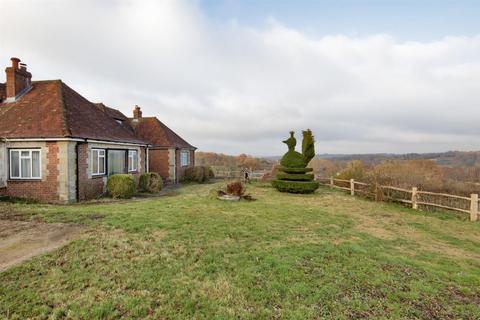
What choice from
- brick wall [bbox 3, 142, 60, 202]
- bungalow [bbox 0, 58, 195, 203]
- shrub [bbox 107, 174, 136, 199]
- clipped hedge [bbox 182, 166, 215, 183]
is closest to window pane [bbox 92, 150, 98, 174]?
bungalow [bbox 0, 58, 195, 203]

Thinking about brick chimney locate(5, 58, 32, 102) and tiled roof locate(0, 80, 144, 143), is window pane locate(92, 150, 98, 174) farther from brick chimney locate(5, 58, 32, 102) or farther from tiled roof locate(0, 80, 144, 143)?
brick chimney locate(5, 58, 32, 102)

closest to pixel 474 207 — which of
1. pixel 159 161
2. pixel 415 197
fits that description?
pixel 415 197

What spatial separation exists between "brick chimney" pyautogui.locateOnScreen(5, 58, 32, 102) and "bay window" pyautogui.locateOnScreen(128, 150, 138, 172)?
690cm

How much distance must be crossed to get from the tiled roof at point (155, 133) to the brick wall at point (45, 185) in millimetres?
11038

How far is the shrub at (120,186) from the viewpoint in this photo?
45.6ft

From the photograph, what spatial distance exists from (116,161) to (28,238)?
9934 mm

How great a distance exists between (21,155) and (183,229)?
10.5 meters

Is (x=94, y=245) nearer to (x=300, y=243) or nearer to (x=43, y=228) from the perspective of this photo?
(x=43, y=228)

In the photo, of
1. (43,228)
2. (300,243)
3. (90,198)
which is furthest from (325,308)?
(90,198)

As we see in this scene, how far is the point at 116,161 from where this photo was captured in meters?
16.1

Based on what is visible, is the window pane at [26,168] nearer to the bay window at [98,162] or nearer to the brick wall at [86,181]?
the brick wall at [86,181]

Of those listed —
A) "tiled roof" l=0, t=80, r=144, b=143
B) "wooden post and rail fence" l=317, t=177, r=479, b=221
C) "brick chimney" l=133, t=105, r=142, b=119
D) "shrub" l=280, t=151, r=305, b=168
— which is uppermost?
"brick chimney" l=133, t=105, r=142, b=119

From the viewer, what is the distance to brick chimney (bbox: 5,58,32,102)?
14523mm

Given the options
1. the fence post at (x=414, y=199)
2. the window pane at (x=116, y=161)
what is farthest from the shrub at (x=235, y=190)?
the fence post at (x=414, y=199)
